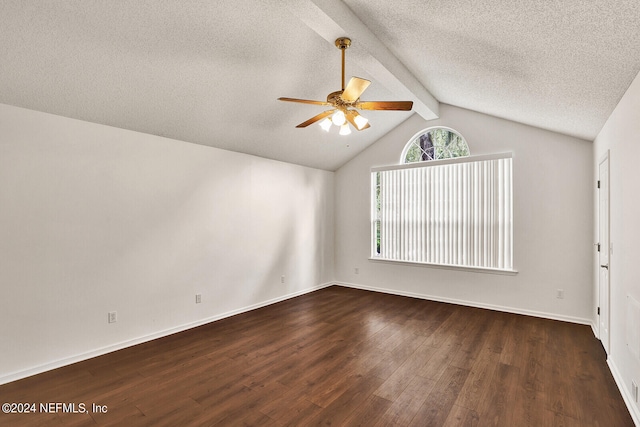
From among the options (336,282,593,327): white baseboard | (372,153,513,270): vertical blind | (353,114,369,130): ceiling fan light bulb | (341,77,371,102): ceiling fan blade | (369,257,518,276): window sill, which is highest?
(341,77,371,102): ceiling fan blade

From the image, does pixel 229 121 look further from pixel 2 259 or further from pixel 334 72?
pixel 2 259

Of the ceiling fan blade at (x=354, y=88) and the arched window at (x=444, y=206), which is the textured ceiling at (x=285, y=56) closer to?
the ceiling fan blade at (x=354, y=88)

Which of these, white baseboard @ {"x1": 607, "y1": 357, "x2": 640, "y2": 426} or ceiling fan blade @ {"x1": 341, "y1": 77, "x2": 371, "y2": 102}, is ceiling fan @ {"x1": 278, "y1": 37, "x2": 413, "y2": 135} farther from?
white baseboard @ {"x1": 607, "y1": 357, "x2": 640, "y2": 426}

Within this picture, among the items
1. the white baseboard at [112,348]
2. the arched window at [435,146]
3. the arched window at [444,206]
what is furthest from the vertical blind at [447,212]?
the white baseboard at [112,348]

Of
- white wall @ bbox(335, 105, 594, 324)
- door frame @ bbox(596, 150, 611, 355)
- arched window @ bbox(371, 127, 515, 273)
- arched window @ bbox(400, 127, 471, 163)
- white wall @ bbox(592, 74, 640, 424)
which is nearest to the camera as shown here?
white wall @ bbox(592, 74, 640, 424)

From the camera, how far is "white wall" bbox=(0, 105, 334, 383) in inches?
109

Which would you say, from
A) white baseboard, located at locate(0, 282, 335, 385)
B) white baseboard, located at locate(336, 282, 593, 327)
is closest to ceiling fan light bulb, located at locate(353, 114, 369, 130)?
white baseboard, located at locate(0, 282, 335, 385)

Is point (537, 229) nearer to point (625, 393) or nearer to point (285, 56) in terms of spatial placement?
point (625, 393)

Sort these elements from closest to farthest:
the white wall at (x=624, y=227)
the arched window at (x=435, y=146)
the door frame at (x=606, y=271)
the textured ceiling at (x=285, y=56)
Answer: the textured ceiling at (x=285, y=56)
the white wall at (x=624, y=227)
the door frame at (x=606, y=271)
the arched window at (x=435, y=146)

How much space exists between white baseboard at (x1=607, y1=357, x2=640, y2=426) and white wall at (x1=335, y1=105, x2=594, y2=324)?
1.46 metres

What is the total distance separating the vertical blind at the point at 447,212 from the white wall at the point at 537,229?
18 centimetres

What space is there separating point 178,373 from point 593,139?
5.42m

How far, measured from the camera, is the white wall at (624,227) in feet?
7.09

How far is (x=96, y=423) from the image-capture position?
214 cm
